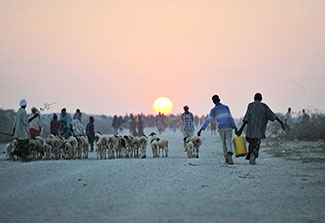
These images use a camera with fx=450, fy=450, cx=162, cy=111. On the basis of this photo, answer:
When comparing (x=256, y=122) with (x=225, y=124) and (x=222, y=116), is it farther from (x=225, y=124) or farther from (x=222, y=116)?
(x=222, y=116)

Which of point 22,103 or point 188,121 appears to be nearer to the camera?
point 22,103

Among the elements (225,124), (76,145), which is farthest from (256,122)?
(76,145)

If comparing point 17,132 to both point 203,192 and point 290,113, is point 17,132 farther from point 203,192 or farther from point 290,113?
point 290,113

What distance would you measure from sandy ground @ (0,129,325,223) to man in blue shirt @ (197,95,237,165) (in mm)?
1513

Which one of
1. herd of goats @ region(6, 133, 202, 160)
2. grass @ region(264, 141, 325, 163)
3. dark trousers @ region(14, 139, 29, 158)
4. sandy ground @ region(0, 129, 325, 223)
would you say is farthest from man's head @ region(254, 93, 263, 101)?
dark trousers @ region(14, 139, 29, 158)

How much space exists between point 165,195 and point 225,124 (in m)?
6.07

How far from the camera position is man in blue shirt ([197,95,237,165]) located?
13.0 m

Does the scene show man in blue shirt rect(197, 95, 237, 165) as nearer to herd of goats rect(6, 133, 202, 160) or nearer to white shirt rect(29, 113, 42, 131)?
herd of goats rect(6, 133, 202, 160)

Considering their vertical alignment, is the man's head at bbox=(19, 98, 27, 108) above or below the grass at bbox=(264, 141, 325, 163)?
above

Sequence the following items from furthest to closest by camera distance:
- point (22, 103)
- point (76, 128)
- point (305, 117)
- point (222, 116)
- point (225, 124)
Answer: point (305, 117) → point (76, 128) → point (22, 103) → point (222, 116) → point (225, 124)

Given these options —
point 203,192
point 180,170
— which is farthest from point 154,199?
point 180,170

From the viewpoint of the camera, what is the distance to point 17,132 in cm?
1508

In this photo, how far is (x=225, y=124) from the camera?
43.5ft

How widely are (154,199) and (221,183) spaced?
7.00 feet
